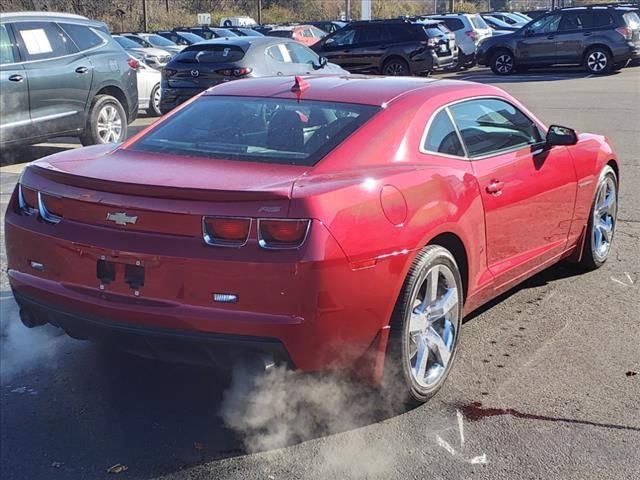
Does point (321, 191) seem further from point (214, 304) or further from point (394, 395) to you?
point (394, 395)

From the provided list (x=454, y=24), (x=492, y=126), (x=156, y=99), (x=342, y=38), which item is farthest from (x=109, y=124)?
(x=454, y=24)

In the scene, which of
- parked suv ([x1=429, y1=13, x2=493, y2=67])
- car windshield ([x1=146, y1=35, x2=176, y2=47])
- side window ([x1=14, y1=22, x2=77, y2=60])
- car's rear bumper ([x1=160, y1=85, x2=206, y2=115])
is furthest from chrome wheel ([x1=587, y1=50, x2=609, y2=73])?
side window ([x1=14, y1=22, x2=77, y2=60])

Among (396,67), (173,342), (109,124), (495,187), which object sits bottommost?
(396,67)

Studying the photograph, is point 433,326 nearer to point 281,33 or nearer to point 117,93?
point 117,93

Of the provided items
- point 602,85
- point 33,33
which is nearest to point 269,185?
point 33,33

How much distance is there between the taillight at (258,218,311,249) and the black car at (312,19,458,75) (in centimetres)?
2112

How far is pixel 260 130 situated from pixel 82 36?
24.5 feet

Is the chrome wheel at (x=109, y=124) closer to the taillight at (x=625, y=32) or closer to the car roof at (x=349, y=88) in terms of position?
the car roof at (x=349, y=88)

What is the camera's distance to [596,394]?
13.8 feet

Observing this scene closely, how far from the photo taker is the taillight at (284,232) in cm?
346

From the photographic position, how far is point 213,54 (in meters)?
14.8

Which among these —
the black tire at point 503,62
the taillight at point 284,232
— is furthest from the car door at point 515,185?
the black tire at point 503,62

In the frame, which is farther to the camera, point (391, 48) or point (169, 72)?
point (391, 48)

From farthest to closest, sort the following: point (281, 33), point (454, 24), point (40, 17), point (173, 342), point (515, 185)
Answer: point (281, 33) → point (454, 24) → point (40, 17) → point (515, 185) → point (173, 342)
